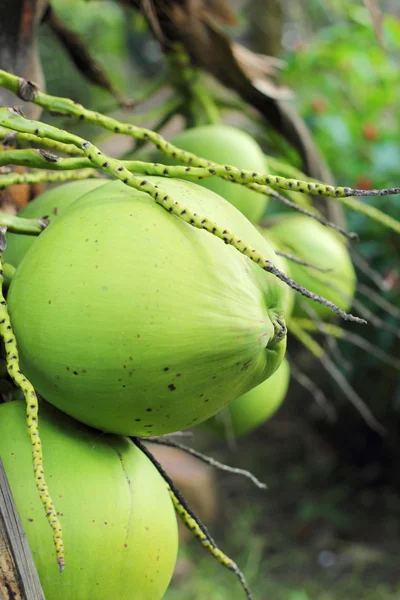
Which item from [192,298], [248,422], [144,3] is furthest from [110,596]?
[144,3]

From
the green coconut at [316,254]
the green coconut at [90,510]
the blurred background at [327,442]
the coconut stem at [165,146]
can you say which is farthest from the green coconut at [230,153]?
the blurred background at [327,442]

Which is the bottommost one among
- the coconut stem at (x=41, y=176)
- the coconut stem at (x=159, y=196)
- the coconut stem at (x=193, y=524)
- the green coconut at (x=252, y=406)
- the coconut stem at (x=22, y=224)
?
the green coconut at (x=252, y=406)

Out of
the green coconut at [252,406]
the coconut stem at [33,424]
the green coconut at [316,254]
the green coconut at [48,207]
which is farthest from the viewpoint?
the green coconut at [316,254]

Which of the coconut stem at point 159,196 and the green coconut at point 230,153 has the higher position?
the coconut stem at point 159,196

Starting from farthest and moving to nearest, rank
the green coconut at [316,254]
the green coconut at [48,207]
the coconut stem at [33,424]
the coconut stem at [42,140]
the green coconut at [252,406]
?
1. the green coconut at [316,254]
2. the green coconut at [252,406]
3. the green coconut at [48,207]
4. the coconut stem at [42,140]
5. the coconut stem at [33,424]

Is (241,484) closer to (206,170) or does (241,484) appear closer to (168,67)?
(168,67)

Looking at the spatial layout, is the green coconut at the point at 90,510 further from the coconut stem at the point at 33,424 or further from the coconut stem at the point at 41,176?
the coconut stem at the point at 41,176

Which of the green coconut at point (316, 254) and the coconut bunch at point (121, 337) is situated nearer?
the coconut bunch at point (121, 337)

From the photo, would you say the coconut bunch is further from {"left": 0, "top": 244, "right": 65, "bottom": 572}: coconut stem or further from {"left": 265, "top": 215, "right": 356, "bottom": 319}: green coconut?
{"left": 265, "top": 215, "right": 356, "bottom": 319}: green coconut
